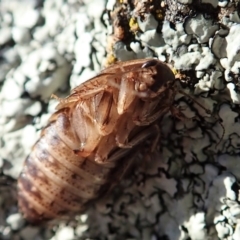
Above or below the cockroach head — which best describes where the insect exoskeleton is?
below

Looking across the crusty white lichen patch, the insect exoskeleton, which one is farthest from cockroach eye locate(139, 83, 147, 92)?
the crusty white lichen patch

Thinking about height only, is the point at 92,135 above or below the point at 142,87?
below

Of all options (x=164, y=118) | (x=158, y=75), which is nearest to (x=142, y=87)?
(x=158, y=75)

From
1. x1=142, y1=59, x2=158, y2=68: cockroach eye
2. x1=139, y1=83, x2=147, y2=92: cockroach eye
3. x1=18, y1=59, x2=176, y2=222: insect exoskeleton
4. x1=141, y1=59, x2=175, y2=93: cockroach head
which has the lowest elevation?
x1=18, y1=59, x2=176, y2=222: insect exoskeleton

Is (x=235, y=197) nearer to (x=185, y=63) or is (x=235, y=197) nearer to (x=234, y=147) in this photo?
(x=234, y=147)

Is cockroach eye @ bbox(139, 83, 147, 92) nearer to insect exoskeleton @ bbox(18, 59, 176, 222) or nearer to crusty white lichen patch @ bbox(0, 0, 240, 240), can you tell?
insect exoskeleton @ bbox(18, 59, 176, 222)

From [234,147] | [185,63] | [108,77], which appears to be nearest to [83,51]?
[108,77]

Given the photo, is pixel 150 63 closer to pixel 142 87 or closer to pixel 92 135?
pixel 142 87
